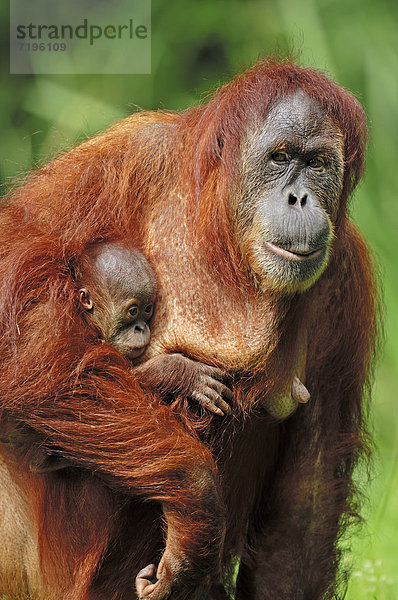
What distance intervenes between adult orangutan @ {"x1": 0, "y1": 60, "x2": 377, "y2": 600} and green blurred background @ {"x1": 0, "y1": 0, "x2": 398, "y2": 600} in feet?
6.26

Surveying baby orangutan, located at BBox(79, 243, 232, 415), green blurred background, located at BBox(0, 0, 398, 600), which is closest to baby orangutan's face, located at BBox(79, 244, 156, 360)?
baby orangutan, located at BBox(79, 243, 232, 415)

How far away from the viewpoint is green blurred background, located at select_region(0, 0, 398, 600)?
4.85m

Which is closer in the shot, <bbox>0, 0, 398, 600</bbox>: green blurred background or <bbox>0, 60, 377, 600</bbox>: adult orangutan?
<bbox>0, 60, 377, 600</bbox>: adult orangutan

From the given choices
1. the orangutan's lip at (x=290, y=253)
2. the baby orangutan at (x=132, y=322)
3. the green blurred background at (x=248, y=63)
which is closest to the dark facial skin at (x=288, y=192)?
the orangutan's lip at (x=290, y=253)

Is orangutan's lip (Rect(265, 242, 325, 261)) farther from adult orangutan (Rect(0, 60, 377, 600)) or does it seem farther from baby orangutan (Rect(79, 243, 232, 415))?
baby orangutan (Rect(79, 243, 232, 415))

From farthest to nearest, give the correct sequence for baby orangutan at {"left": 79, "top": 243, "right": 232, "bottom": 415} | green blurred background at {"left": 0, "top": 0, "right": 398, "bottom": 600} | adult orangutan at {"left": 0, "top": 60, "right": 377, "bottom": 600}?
green blurred background at {"left": 0, "top": 0, "right": 398, "bottom": 600}, baby orangutan at {"left": 79, "top": 243, "right": 232, "bottom": 415}, adult orangutan at {"left": 0, "top": 60, "right": 377, "bottom": 600}

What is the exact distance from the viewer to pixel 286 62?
2.72 m

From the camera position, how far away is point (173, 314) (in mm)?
2676

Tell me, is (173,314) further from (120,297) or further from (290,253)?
(290,253)

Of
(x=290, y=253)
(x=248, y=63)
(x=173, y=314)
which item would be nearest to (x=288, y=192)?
(x=290, y=253)

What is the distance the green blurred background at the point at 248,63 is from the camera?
485 centimetres

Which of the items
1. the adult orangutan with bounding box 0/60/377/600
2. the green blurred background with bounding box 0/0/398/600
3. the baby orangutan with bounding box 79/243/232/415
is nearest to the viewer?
the adult orangutan with bounding box 0/60/377/600

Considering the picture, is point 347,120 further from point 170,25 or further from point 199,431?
point 170,25

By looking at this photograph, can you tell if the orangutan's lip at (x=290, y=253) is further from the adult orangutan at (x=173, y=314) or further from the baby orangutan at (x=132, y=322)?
the baby orangutan at (x=132, y=322)
